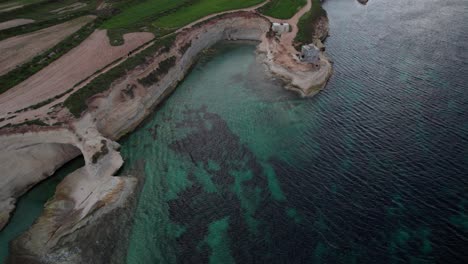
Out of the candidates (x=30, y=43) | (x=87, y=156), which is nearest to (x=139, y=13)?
(x=30, y=43)

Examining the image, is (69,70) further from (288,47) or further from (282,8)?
(282,8)

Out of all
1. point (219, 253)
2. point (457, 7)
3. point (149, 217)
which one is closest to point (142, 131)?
point (149, 217)

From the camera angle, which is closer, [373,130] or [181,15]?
[373,130]

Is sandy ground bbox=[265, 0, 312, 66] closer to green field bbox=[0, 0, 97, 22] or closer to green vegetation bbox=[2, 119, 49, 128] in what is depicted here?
green vegetation bbox=[2, 119, 49, 128]

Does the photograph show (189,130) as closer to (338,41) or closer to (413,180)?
(413,180)

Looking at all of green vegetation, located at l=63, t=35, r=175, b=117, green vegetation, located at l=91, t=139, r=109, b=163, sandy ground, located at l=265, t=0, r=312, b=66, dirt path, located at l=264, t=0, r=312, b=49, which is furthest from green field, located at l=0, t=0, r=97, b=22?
sandy ground, located at l=265, t=0, r=312, b=66

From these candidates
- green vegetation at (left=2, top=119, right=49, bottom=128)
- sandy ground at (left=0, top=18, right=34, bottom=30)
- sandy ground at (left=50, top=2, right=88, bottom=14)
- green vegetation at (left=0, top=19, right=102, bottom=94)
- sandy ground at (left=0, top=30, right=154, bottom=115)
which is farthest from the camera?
sandy ground at (left=50, top=2, right=88, bottom=14)
